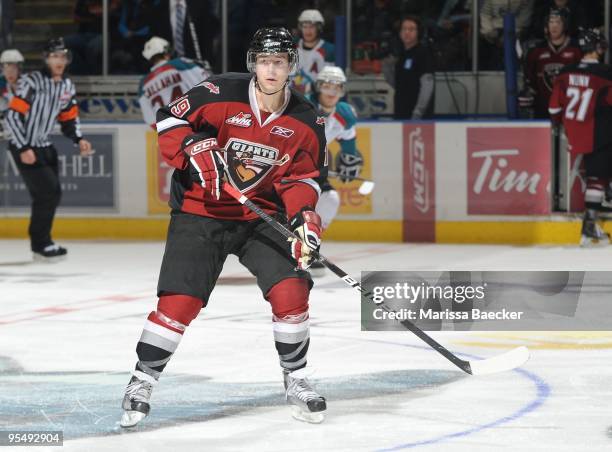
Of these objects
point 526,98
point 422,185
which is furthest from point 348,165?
point 526,98

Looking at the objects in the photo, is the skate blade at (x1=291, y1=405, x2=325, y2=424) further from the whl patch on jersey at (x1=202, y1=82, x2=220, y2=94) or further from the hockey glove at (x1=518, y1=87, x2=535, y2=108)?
the hockey glove at (x1=518, y1=87, x2=535, y2=108)

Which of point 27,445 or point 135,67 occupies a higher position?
point 135,67

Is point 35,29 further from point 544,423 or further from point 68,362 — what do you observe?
point 544,423

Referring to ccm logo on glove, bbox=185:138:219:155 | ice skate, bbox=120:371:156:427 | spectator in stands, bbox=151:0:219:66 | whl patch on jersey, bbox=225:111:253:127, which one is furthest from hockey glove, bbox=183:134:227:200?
spectator in stands, bbox=151:0:219:66

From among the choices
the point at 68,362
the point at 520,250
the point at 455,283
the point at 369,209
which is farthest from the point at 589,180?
the point at 68,362

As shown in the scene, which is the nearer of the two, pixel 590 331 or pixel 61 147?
pixel 590 331

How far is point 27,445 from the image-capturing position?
12.8 feet

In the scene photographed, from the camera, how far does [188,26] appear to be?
1130cm

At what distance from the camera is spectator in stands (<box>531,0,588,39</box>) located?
35.0 ft

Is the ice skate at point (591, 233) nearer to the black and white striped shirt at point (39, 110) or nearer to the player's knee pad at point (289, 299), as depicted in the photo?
the black and white striped shirt at point (39, 110)

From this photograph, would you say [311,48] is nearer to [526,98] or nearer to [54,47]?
[526,98]

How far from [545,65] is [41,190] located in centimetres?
369

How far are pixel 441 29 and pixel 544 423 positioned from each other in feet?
23.6

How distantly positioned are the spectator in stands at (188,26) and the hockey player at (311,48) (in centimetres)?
108
